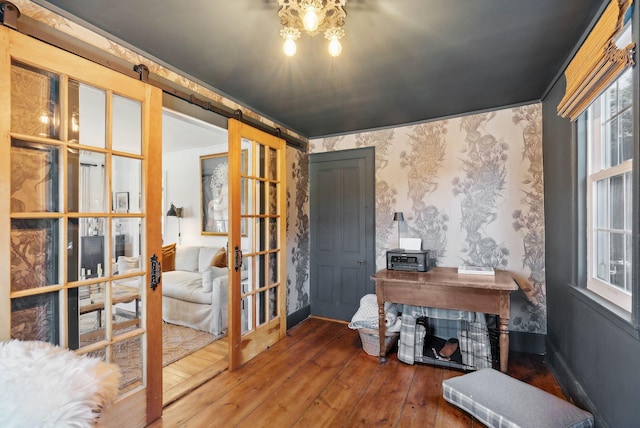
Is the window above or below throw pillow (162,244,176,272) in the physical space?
above

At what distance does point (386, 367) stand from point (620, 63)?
250 centimetres

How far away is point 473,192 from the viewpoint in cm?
301

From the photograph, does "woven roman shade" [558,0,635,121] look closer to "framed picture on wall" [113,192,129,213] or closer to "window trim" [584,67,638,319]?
"window trim" [584,67,638,319]

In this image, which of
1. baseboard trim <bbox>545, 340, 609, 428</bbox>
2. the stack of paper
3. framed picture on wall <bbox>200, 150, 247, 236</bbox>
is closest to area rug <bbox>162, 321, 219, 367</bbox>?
framed picture on wall <bbox>200, 150, 247, 236</bbox>

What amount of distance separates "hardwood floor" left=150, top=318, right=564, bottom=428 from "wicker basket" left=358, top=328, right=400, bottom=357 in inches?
2.5

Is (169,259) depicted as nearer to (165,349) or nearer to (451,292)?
(165,349)

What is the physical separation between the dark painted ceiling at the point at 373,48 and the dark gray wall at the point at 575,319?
0.45 metres

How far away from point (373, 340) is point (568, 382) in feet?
4.70

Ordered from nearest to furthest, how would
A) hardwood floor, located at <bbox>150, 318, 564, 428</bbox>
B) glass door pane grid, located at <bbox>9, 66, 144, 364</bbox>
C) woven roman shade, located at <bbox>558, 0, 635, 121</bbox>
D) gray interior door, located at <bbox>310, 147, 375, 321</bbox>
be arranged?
woven roman shade, located at <bbox>558, 0, 635, 121</bbox> < glass door pane grid, located at <bbox>9, 66, 144, 364</bbox> < hardwood floor, located at <bbox>150, 318, 564, 428</bbox> < gray interior door, located at <bbox>310, 147, 375, 321</bbox>

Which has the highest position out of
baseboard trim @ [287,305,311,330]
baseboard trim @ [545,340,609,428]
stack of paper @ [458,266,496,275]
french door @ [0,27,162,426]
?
french door @ [0,27,162,426]

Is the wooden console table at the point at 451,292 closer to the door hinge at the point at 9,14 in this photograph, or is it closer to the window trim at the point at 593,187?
the window trim at the point at 593,187

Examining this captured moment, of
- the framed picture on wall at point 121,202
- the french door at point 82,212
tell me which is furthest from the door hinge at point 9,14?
the framed picture on wall at point 121,202

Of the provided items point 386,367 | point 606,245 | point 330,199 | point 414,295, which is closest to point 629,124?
point 606,245

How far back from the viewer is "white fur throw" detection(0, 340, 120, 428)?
91 centimetres
